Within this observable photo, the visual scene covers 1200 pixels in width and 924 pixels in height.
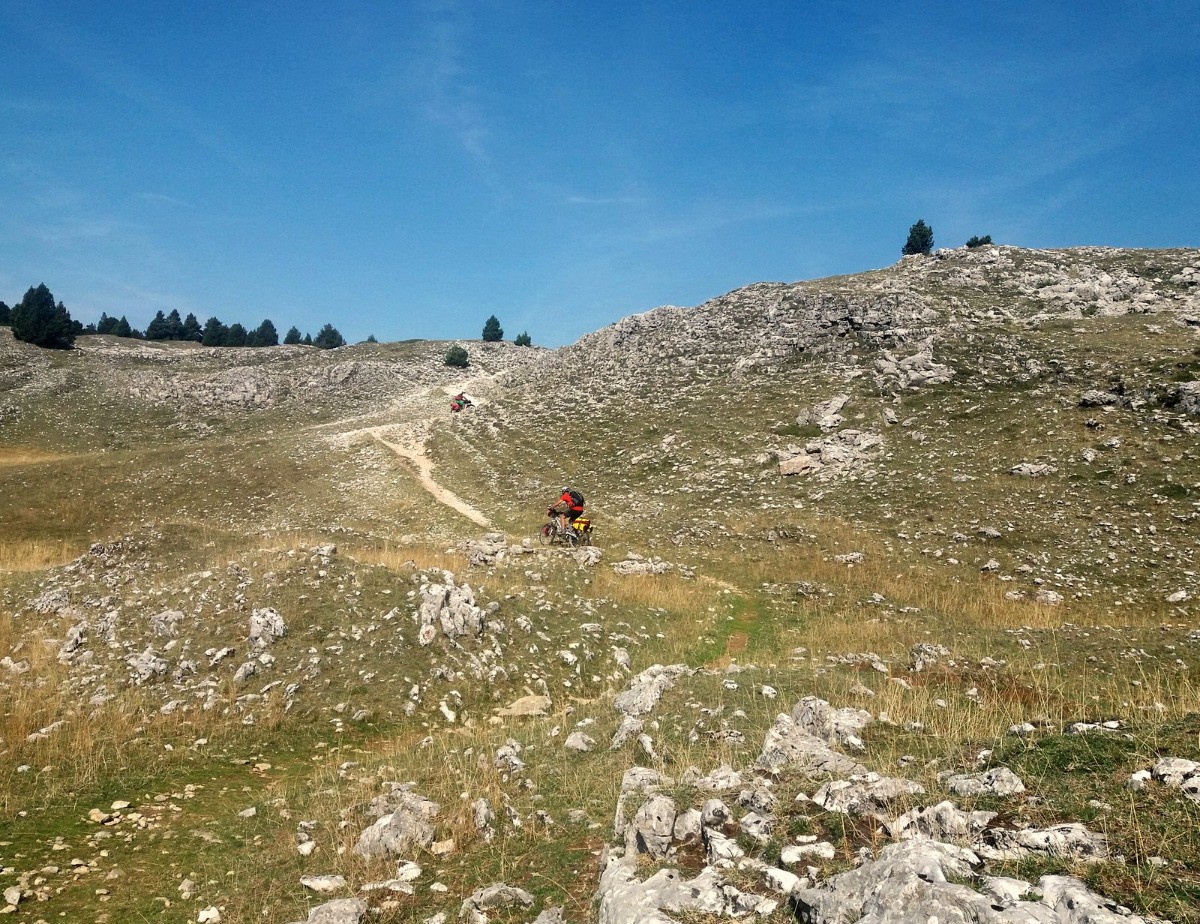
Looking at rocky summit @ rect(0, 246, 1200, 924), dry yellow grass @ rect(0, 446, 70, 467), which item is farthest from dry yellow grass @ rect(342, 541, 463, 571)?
dry yellow grass @ rect(0, 446, 70, 467)

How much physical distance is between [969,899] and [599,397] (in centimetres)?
5846

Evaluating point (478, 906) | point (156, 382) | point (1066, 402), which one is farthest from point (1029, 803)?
point (156, 382)

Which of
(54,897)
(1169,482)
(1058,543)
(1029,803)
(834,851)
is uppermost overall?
(1169,482)

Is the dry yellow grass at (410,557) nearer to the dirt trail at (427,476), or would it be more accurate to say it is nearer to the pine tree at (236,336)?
the dirt trail at (427,476)

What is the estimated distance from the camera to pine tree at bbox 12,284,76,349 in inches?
3583

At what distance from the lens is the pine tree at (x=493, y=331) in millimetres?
136750

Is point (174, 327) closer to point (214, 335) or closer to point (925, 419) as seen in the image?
point (214, 335)

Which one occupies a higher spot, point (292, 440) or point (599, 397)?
point (599, 397)

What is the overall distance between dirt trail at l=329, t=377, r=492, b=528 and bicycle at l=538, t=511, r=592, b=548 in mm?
6334

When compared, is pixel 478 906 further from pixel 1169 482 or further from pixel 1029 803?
pixel 1169 482

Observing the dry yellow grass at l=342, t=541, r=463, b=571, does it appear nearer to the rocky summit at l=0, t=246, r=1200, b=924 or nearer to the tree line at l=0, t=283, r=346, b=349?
the rocky summit at l=0, t=246, r=1200, b=924

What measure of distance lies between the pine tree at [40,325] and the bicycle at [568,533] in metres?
102

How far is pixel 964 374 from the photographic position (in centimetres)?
4416

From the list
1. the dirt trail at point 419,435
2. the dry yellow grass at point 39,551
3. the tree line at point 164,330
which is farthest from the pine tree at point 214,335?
the dry yellow grass at point 39,551
